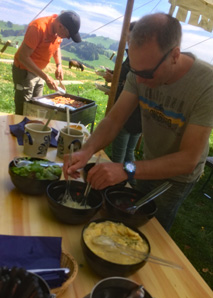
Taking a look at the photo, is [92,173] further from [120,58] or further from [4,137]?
[120,58]

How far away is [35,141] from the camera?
1627mm

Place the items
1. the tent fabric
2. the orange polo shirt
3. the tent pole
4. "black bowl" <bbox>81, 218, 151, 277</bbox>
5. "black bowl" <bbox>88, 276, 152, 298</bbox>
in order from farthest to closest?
the tent fabric → the tent pole → the orange polo shirt → "black bowl" <bbox>81, 218, 151, 277</bbox> → "black bowl" <bbox>88, 276, 152, 298</bbox>

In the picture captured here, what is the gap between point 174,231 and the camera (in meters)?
3.15

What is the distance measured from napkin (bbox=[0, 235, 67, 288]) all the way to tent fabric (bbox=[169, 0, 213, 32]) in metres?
4.49

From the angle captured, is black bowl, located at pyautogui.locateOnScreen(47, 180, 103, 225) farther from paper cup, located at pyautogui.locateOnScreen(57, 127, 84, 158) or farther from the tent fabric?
the tent fabric

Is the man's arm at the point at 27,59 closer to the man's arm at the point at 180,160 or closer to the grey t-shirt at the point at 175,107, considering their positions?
the grey t-shirt at the point at 175,107

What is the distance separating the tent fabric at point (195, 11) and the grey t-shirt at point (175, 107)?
3.46 metres

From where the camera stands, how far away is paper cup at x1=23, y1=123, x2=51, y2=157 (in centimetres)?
161

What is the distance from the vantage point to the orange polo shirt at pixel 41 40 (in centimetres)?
321

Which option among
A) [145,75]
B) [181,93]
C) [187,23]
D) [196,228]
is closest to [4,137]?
[145,75]

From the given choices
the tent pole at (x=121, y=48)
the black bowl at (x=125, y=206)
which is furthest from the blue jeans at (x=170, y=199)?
the tent pole at (x=121, y=48)

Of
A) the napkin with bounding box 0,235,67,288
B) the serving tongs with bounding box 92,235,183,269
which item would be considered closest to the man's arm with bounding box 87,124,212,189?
the serving tongs with bounding box 92,235,183,269

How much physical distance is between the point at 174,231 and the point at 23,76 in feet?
9.37

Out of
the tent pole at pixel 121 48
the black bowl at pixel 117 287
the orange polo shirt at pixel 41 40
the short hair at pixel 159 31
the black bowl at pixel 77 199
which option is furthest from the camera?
the tent pole at pixel 121 48
